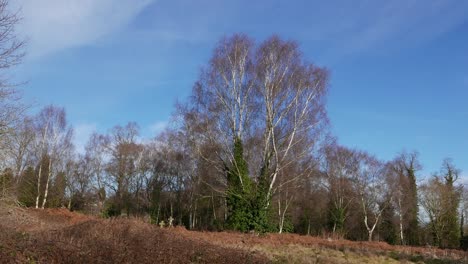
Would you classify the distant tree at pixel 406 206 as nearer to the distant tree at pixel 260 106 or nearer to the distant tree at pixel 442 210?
the distant tree at pixel 442 210

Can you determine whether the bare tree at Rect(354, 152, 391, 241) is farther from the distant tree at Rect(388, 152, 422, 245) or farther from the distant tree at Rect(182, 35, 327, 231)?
the distant tree at Rect(182, 35, 327, 231)

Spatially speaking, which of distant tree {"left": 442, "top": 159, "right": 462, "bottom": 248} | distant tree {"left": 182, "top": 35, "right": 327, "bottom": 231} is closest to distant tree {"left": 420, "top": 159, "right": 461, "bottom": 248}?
distant tree {"left": 442, "top": 159, "right": 462, "bottom": 248}

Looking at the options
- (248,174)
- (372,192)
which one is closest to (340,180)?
(372,192)

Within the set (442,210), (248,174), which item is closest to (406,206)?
(442,210)

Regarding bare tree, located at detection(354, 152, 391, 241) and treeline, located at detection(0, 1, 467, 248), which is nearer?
treeline, located at detection(0, 1, 467, 248)

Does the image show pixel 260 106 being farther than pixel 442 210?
No

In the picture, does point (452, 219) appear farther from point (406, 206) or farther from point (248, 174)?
point (248, 174)

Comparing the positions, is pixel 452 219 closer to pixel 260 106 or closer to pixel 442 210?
pixel 442 210

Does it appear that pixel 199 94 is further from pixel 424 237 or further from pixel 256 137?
pixel 424 237

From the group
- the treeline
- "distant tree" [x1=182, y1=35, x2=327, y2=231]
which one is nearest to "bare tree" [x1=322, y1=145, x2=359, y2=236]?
the treeline

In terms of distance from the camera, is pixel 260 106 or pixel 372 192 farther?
pixel 372 192

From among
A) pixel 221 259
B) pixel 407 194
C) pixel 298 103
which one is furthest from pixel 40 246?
pixel 407 194

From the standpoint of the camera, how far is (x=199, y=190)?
44.2 metres

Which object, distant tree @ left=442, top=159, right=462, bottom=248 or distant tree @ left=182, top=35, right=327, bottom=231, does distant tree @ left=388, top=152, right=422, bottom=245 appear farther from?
distant tree @ left=182, top=35, right=327, bottom=231
